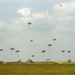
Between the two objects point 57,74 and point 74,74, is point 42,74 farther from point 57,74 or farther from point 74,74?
point 74,74

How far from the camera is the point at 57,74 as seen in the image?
90500 mm

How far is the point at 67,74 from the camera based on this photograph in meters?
90.8

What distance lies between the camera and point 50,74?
3615 inches

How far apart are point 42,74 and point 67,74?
8.82 meters

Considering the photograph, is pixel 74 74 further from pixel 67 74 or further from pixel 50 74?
pixel 50 74

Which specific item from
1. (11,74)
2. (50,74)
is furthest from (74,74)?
(11,74)

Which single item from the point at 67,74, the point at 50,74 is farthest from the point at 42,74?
the point at 67,74

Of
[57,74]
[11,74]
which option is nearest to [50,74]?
[57,74]

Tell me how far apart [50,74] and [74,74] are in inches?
335

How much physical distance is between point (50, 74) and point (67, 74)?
603cm

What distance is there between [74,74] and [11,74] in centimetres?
2289

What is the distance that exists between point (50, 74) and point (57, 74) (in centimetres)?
274

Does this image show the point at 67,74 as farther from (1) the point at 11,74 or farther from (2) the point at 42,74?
(1) the point at 11,74

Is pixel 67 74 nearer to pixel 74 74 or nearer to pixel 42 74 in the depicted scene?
pixel 74 74
